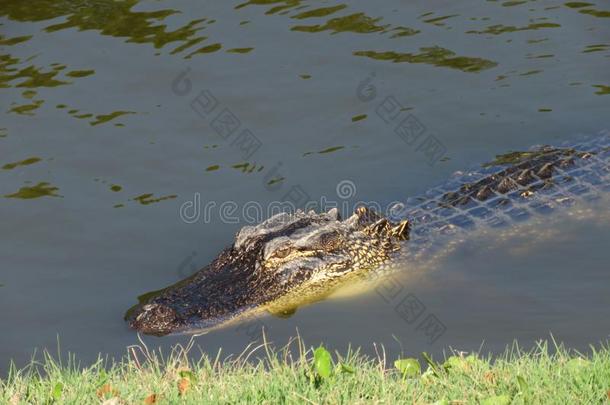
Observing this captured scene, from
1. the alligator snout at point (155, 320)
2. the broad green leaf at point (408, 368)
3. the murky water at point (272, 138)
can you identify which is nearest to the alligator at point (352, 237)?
the alligator snout at point (155, 320)

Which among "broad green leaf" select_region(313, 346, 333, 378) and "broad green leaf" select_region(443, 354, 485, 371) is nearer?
"broad green leaf" select_region(313, 346, 333, 378)

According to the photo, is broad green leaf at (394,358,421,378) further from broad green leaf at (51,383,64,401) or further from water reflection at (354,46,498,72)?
water reflection at (354,46,498,72)

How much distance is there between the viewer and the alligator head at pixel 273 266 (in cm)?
698

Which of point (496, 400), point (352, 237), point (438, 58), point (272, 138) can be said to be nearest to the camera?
point (496, 400)

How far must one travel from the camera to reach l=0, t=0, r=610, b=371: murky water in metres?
7.15

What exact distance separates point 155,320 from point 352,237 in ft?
5.98

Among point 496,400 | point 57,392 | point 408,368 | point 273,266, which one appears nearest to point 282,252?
point 273,266

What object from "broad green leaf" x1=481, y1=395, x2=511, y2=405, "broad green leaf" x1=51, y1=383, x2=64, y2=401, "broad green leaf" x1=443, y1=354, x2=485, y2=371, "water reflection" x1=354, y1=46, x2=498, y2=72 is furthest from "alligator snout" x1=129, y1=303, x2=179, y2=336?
"water reflection" x1=354, y1=46, x2=498, y2=72

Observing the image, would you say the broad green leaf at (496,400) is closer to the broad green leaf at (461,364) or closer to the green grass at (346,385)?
the green grass at (346,385)

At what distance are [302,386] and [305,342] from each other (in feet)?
6.59

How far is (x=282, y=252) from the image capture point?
757 centimetres

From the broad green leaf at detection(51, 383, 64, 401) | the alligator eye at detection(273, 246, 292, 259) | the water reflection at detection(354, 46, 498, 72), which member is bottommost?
the alligator eye at detection(273, 246, 292, 259)

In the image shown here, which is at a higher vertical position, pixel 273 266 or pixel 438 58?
pixel 438 58

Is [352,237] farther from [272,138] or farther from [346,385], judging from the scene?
[346,385]
